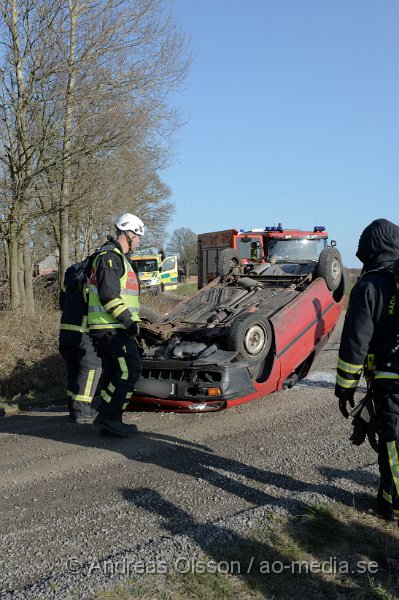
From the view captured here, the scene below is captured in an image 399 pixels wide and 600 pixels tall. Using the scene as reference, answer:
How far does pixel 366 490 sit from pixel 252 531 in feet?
3.41

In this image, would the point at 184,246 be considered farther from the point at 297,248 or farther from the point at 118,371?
the point at 118,371

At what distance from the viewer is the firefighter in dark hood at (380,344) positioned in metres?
3.39

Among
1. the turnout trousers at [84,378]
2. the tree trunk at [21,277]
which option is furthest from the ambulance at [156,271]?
the turnout trousers at [84,378]

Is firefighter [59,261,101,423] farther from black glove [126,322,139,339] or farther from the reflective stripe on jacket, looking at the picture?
black glove [126,322,139,339]

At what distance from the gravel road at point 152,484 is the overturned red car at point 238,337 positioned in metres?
0.33

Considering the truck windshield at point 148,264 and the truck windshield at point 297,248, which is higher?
the truck windshield at point 148,264

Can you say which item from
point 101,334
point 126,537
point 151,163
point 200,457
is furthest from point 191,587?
point 151,163

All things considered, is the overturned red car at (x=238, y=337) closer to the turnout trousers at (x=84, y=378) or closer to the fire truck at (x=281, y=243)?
the turnout trousers at (x=84, y=378)

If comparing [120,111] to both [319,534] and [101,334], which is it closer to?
[101,334]

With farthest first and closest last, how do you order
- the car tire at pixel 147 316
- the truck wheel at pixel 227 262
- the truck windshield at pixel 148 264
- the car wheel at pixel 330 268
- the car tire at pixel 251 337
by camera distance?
the truck windshield at pixel 148 264 < the truck wheel at pixel 227 262 < the car wheel at pixel 330 268 < the car tire at pixel 147 316 < the car tire at pixel 251 337

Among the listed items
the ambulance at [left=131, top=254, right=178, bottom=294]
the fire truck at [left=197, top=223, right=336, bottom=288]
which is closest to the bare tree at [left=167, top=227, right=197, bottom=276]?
the ambulance at [left=131, top=254, right=178, bottom=294]

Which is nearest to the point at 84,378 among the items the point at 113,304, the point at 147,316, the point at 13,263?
the point at 113,304

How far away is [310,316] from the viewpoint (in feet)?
23.0

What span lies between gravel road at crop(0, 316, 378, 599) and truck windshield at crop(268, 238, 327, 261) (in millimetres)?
6067
